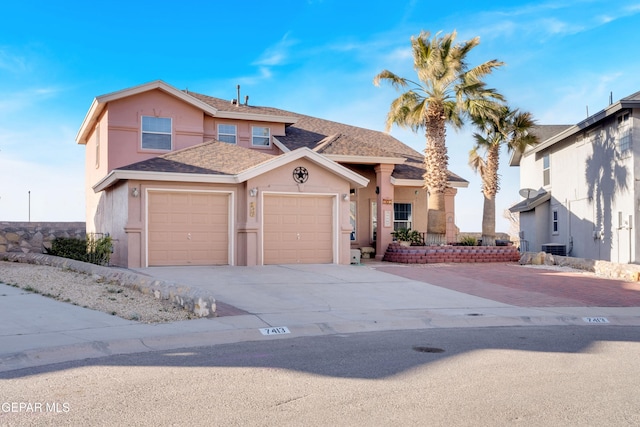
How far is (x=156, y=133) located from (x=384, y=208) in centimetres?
958

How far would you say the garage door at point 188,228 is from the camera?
19.2m

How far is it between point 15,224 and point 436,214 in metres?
15.8

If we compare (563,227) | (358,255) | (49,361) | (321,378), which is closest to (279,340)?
(321,378)

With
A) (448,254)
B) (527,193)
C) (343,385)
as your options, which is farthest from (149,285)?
(527,193)

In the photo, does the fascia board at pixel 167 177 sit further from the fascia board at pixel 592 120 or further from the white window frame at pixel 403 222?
the fascia board at pixel 592 120

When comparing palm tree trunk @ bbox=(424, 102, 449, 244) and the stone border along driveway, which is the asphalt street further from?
palm tree trunk @ bbox=(424, 102, 449, 244)

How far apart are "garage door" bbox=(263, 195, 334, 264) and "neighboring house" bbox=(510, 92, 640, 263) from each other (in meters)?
11.0

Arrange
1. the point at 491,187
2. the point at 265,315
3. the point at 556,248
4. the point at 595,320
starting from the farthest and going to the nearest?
the point at 491,187 < the point at 556,248 < the point at 595,320 < the point at 265,315

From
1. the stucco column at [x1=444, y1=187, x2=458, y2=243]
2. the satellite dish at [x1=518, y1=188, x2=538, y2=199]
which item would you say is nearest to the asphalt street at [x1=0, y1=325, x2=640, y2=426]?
the stucco column at [x1=444, y1=187, x2=458, y2=243]

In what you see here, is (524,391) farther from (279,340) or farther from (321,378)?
(279,340)

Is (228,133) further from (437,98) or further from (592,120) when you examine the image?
(592,120)

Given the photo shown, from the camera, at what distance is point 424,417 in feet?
18.1

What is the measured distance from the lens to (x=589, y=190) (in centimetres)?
2588

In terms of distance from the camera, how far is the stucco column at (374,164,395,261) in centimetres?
2469
